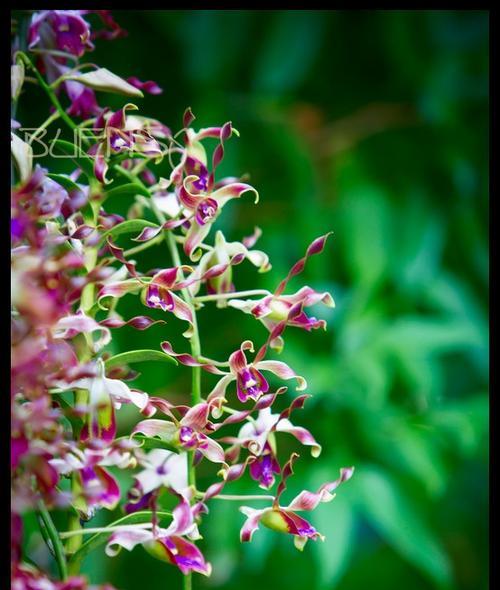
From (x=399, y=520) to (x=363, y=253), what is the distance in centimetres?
31

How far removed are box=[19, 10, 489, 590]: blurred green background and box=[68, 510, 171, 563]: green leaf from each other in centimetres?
57

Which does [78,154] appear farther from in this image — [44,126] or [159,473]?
[159,473]

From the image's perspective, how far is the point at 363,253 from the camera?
98 cm

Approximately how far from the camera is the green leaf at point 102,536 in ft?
0.93

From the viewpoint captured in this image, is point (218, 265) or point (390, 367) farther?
point (390, 367)

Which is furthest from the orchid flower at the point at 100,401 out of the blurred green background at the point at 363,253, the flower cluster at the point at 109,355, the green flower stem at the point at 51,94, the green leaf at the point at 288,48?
the green leaf at the point at 288,48

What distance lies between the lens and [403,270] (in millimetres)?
1011

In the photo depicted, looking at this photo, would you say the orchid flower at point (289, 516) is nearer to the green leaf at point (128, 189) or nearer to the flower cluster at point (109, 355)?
the flower cluster at point (109, 355)

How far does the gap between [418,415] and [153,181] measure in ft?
2.12

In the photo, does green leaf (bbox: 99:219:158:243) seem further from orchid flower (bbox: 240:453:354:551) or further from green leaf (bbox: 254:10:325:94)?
green leaf (bbox: 254:10:325:94)

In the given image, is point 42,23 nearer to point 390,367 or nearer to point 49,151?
point 49,151

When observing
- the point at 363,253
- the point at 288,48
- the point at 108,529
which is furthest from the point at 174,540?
the point at 288,48
